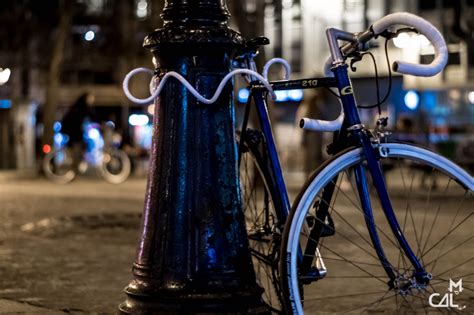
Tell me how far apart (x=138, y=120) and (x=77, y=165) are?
26.1 m

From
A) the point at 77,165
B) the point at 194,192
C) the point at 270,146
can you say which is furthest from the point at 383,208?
the point at 77,165

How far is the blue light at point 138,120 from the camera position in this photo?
156ft

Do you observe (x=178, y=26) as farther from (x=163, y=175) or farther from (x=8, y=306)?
(x=8, y=306)

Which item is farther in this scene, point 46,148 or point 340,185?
point 46,148

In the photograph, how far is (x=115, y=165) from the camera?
73.3 feet

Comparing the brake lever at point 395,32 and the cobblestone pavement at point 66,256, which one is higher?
the brake lever at point 395,32

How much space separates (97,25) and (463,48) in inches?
766

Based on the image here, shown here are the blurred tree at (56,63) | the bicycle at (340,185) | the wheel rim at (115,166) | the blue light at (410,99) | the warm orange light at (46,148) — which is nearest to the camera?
the bicycle at (340,185)

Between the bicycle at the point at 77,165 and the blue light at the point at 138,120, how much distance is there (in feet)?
80.2

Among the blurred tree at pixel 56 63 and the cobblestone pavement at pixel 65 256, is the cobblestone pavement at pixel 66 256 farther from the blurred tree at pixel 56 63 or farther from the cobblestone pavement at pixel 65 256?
the blurred tree at pixel 56 63

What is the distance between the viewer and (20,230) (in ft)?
33.1

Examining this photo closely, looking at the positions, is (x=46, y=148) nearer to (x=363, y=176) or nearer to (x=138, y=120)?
(x=138, y=120)

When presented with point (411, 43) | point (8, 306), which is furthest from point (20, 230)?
point (411, 43)

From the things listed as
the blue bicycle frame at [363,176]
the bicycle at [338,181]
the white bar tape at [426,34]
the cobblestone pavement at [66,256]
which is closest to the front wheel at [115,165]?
the cobblestone pavement at [66,256]
